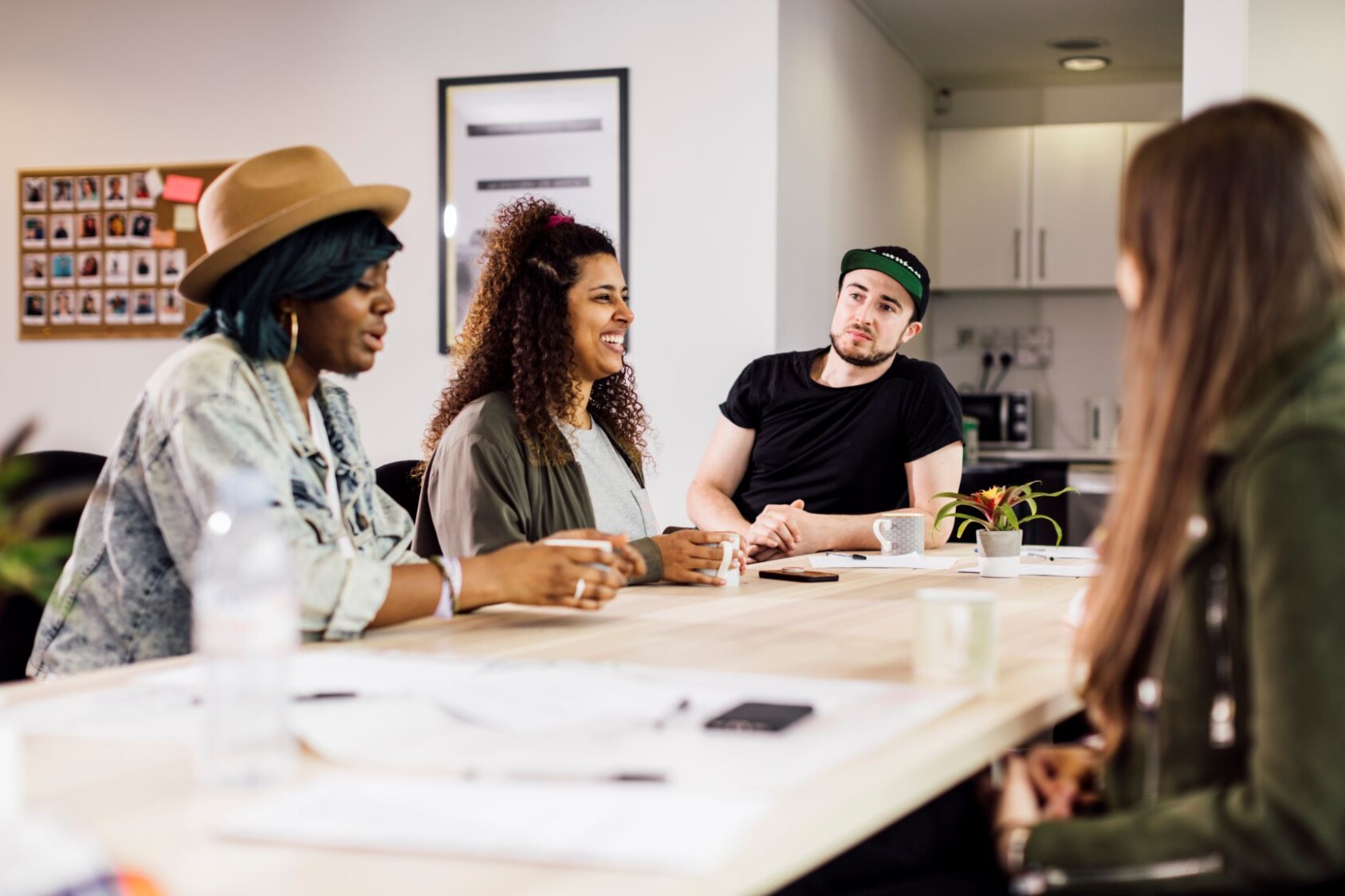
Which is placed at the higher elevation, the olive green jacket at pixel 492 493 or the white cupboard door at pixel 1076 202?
the white cupboard door at pixel 1076 202

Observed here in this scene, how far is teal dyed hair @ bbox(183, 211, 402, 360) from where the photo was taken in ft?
5.67

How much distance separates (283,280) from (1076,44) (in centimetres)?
514

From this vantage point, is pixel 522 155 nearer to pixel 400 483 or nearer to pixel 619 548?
pixel 400 483

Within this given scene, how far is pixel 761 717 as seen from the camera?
115 centimetres

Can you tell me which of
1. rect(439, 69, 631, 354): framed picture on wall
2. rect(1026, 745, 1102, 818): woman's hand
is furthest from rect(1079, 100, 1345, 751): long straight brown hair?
rect(439, 69, 631, 354): framed picture on wall

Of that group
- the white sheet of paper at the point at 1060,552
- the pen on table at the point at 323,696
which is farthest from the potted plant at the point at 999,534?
the pen on table at the point at 323,696

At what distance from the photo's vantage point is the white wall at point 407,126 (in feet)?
14.4

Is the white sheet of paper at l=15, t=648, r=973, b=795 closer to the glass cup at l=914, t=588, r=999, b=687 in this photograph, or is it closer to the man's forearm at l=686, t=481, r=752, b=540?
the glass cup at l=914, t=588, r=999, b=687

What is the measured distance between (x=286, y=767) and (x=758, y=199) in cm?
355

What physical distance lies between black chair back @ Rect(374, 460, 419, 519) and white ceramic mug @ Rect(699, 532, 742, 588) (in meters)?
0.91

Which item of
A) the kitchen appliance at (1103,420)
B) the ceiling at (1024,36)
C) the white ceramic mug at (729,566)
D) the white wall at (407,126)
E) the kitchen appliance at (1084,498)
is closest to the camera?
the white ceramic mug at (729,566)

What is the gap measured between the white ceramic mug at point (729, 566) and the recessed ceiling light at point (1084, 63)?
4.87 meters

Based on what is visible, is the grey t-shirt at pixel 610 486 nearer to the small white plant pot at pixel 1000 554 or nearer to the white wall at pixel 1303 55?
the small white plant pot at pixel 1000 554

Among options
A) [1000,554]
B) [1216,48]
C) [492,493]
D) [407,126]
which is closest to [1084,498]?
→ [1216,48]
